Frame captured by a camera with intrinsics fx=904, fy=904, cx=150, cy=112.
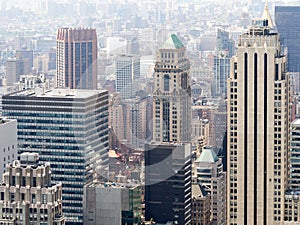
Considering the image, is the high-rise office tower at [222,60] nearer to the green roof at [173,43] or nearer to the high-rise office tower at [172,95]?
the high-rise office tower at [172,95]

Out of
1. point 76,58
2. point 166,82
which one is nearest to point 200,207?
point 166,82

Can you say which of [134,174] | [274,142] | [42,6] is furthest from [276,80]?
[42,6]

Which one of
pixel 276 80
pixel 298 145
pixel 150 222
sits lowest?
pixel 150 222

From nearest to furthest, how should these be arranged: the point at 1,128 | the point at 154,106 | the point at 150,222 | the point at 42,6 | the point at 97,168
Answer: the point at 1,128 < the point at 150,222 < the point at 97,168 < the point at 154,106 < the point at 42,6

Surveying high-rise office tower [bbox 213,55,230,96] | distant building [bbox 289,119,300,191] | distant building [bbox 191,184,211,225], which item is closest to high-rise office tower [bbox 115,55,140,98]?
high-rise office tower [bbox 213,55,230,96]

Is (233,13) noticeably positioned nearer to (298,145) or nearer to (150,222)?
(298,145)

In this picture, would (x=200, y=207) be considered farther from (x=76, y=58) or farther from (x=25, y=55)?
(x=25, y=55)

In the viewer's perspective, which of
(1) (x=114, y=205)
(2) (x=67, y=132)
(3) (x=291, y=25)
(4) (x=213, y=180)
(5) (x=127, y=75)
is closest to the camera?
(1) (x=114, y=205)
